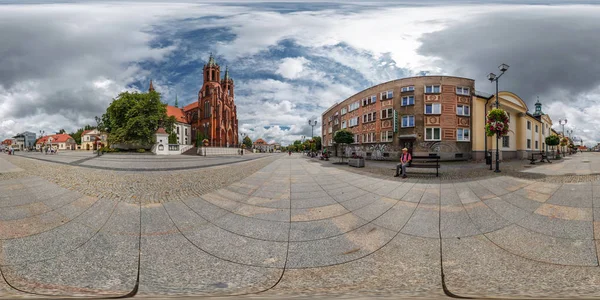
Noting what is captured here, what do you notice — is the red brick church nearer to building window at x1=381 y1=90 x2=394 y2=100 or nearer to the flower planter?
building window at x1=381 y1=90 x2=394 y2=100

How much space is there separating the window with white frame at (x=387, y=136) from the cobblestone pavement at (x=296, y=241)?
14605 mm

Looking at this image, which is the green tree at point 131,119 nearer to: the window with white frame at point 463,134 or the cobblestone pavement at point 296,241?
the cobblestone pavement at point 296,241

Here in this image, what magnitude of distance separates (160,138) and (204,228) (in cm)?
744

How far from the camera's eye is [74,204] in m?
3.44

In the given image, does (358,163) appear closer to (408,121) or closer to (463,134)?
(408,121)

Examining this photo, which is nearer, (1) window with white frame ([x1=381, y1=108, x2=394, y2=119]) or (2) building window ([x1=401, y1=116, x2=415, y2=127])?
(2) building window ([x1=401, y1=116, x2=415, y2=127])

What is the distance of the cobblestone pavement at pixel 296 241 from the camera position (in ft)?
7.34

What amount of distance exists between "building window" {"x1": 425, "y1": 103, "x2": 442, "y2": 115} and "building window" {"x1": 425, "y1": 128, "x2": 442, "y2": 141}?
126cm

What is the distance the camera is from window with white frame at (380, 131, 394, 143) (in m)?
18.1

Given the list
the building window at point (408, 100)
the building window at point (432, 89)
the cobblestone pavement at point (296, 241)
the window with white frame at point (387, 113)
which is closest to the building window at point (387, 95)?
the window with white frame at point (387, 113)

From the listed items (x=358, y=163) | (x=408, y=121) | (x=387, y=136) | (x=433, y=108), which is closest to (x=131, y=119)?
(x=358, y=163)

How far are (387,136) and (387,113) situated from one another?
6.47 feet

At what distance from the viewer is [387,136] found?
18.6 meters

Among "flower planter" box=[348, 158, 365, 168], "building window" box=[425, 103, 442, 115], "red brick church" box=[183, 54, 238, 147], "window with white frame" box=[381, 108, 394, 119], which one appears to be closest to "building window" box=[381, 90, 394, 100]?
"window with white frame" box=[381, 108, 394, 119]
